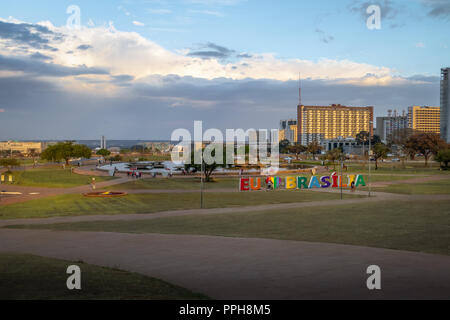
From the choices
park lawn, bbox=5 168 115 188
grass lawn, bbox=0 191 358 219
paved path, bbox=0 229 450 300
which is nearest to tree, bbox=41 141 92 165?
park lawn, bbox=5 168 115 188

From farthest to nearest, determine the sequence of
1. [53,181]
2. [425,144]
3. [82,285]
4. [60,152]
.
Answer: [425,144], [60,152], [53,181], [82,285]

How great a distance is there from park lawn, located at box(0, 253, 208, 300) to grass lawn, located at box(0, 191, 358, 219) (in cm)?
1684

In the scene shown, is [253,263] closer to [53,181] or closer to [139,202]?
[139,202]

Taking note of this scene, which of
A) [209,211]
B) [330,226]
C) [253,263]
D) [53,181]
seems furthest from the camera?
[53,181]

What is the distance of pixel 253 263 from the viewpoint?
51.2 ft

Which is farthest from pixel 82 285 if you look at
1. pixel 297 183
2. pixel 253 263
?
pixel 297 183

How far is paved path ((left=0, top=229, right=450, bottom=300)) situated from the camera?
40.2 feet

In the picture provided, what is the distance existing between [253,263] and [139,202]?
23771 mm

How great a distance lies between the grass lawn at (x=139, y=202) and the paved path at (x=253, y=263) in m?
9.86

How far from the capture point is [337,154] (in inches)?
3878

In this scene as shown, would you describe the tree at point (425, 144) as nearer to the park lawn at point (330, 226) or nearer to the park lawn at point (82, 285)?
the park lawn at point (330, 226)
